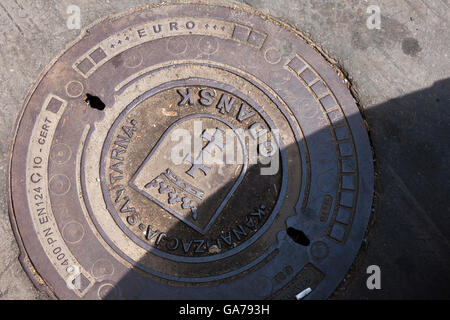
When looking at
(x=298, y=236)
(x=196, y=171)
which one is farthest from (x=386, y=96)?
(x=196, y=171)

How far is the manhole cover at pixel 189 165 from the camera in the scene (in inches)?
143

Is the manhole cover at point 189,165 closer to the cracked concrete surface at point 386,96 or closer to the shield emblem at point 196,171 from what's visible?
the shield emblem at point 196,171

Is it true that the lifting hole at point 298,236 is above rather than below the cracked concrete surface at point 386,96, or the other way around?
below

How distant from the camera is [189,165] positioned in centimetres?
378

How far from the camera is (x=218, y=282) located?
3645 millimetres

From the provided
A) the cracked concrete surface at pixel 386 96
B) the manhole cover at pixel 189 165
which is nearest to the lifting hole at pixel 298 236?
the manhole cover at pixel 189 165

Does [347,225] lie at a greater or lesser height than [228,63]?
lesser

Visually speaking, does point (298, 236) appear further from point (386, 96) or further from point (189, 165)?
point (386, 96)

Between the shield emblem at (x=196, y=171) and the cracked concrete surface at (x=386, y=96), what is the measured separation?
3.86ft

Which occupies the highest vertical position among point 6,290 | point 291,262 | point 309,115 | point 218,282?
point 309,115

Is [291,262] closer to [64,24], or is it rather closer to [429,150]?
[429,150]

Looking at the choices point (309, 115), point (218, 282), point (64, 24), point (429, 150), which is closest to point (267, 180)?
point (309, 115)

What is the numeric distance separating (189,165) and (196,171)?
0.08 m

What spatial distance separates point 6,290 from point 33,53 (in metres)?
2.02
